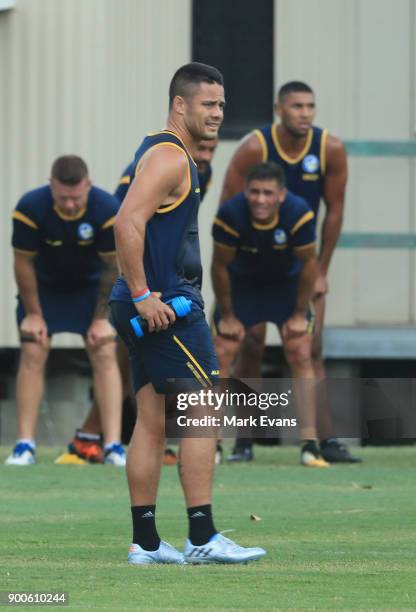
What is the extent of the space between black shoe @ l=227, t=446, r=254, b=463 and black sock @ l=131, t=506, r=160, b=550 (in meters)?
4.43

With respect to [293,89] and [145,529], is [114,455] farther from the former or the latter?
[145,529]

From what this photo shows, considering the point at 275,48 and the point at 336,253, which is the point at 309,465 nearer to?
the point at 336,253

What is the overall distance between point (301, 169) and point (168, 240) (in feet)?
15.1

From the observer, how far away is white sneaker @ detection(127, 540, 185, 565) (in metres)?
6.09

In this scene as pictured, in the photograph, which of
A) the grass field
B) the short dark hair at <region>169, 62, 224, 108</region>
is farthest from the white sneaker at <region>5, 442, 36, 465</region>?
the short dark hair at <region>169, 62, 224, 108</region>

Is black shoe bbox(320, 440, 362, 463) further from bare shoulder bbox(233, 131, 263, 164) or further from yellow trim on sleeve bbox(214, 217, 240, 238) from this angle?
bare shoulder bbox(233, 131, 263, 164)

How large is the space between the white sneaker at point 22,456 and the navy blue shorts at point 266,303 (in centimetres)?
130

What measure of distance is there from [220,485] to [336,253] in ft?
13.2

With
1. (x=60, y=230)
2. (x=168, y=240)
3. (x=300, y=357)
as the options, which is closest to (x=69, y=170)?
(x=60, y=230)

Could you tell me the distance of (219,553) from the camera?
6059 mm

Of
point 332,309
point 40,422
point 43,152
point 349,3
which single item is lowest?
point 40,422

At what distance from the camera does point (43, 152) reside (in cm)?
1290

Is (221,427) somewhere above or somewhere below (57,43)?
below

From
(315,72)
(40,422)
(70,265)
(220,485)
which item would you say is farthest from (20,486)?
(315,72)
